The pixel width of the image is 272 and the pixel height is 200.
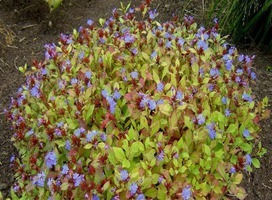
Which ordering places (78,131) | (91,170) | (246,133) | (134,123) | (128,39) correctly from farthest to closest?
(128,39) < (246,133) < (134,123) < (78,131) < (91,170)

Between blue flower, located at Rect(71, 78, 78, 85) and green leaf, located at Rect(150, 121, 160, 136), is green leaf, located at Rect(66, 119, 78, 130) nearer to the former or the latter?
blue flower, located at Rect(71, 78, 78, 85)

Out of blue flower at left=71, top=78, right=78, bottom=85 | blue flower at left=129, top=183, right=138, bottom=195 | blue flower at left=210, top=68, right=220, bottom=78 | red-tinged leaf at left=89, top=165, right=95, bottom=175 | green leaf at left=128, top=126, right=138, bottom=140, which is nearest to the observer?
blue flower at left=129, top=183, right=138, bottom=195

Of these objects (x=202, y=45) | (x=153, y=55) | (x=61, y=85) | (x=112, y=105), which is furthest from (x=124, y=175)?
(x=202, y=45)

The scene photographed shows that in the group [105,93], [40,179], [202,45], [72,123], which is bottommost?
[40,179]

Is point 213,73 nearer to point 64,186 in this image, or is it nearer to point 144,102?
point 144,102

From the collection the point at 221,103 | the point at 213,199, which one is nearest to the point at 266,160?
the point at 221,103

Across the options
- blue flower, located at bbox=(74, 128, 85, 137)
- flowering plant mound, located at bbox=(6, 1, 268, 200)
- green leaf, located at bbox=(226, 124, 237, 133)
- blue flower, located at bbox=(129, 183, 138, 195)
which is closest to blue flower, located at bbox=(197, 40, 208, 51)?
flowering plant mound, located at bbox=(6, 1, 268, 200)

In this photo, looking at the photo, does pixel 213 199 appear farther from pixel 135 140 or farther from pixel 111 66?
pixel 111 66

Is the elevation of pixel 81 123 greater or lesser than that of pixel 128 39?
lesser

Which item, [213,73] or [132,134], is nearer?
[132,134]
